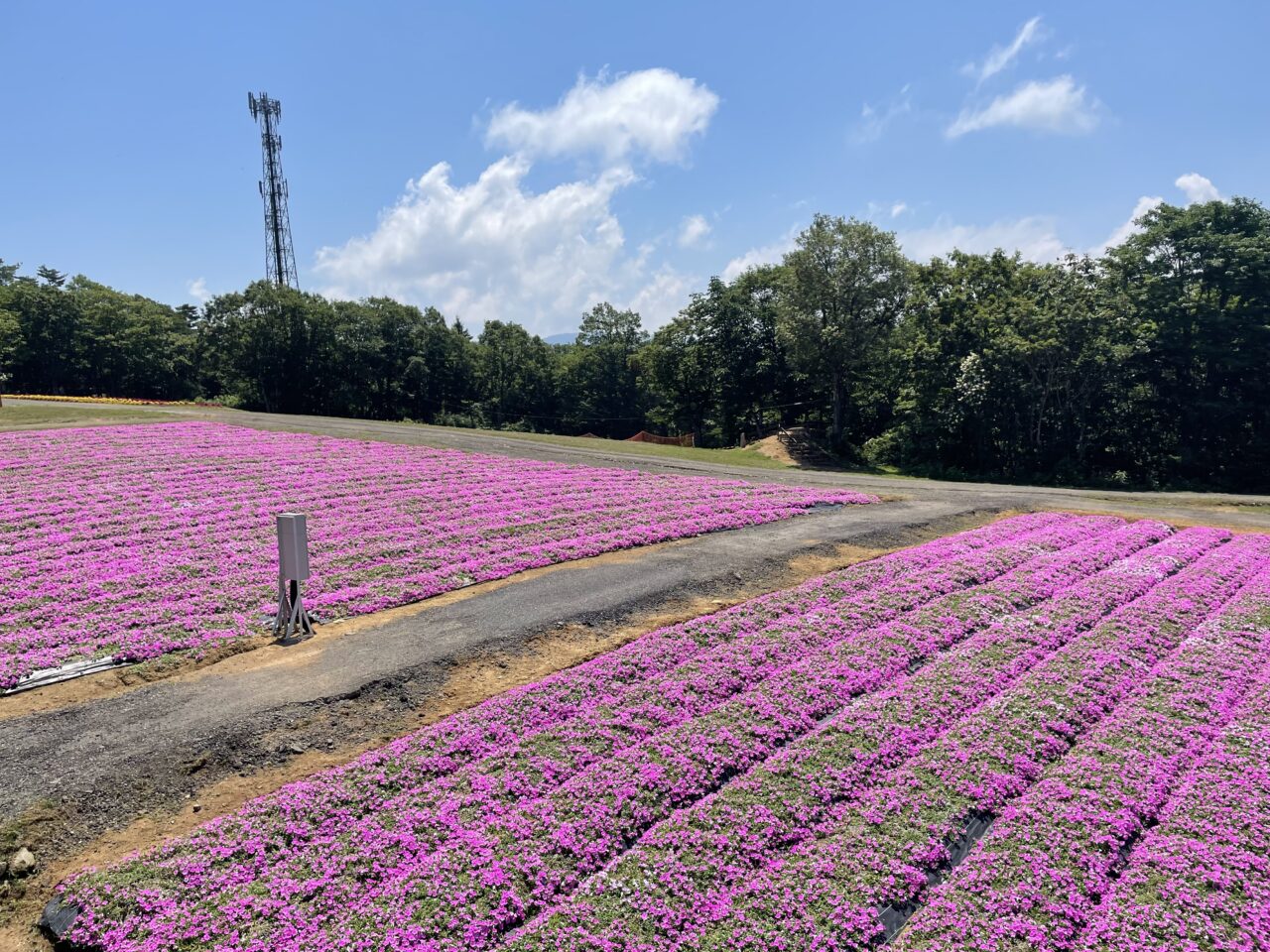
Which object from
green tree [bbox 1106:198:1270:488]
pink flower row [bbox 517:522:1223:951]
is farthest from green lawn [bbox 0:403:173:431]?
green tree [bbox 1106:198:1270:488]

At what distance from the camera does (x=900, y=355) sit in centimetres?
4325

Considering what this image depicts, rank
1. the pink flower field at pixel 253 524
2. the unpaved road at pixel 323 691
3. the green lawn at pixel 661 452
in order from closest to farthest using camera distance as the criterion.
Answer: the unpaved road at pixel 323 691, the pink flower field at pixel 253 524, the green lawn at pixel 661 452

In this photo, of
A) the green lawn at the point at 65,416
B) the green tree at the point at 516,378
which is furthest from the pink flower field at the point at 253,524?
the green tree at the point at 516,378

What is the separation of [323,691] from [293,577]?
8.21 ft

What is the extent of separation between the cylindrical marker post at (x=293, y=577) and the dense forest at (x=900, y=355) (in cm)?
3594

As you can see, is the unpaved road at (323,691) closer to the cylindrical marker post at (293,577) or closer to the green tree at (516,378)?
the cylindrical marker post at (293,577)

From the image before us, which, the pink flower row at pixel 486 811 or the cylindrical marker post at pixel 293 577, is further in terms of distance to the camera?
the cylindrical marker post at pixel 293 577

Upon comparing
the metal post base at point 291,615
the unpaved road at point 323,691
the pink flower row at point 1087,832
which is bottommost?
the pink flower row at point 1087,832

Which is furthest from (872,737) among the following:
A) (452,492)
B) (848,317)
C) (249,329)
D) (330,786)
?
(249,329)

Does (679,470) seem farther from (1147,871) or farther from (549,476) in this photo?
(1147,871)

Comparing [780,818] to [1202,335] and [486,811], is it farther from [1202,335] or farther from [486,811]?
[1202,335]

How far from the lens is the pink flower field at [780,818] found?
17.0 feet

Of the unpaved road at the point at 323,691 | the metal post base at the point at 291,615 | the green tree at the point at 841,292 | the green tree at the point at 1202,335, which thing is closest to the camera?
the unpaved road at the point at 323,691

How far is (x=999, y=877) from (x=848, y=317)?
4208cm
